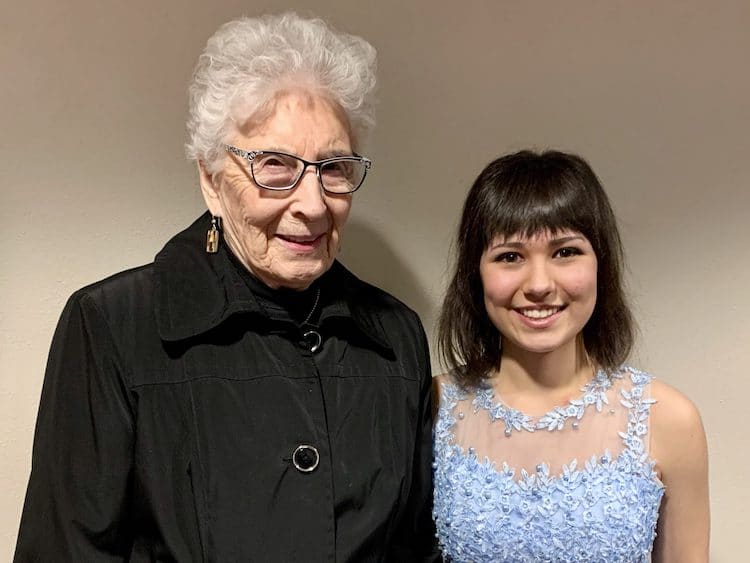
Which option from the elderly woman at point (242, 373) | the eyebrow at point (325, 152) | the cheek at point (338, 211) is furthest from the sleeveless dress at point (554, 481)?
the eyebrow at point (325, 152)

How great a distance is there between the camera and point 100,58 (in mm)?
1512

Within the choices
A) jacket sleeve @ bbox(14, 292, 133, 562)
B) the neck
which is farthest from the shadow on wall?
jacket sleeve @ bbox(14, 292, 133, 562)

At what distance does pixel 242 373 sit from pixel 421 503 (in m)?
0.50

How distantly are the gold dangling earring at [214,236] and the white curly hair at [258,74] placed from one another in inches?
3.8

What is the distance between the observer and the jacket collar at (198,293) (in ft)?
3.97

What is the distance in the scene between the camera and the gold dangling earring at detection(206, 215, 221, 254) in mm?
1302

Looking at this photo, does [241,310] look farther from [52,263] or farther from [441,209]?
[441,209]

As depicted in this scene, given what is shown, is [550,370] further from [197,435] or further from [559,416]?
[197,435]

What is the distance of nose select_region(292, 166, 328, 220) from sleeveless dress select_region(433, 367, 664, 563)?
576mm

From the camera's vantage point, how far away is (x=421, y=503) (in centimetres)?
145

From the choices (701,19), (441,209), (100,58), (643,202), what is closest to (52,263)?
(100,58)

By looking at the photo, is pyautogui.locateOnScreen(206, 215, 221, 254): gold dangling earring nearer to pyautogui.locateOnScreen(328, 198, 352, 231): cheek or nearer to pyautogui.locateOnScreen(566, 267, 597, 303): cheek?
pyautogui.locateOnScreen(328, 198, 352, 231): cheek

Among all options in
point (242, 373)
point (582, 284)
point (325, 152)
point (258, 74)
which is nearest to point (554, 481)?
point (582, 284)

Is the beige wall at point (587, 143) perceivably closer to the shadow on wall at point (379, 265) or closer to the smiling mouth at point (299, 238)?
the shadow on wall at point (379, 265)
